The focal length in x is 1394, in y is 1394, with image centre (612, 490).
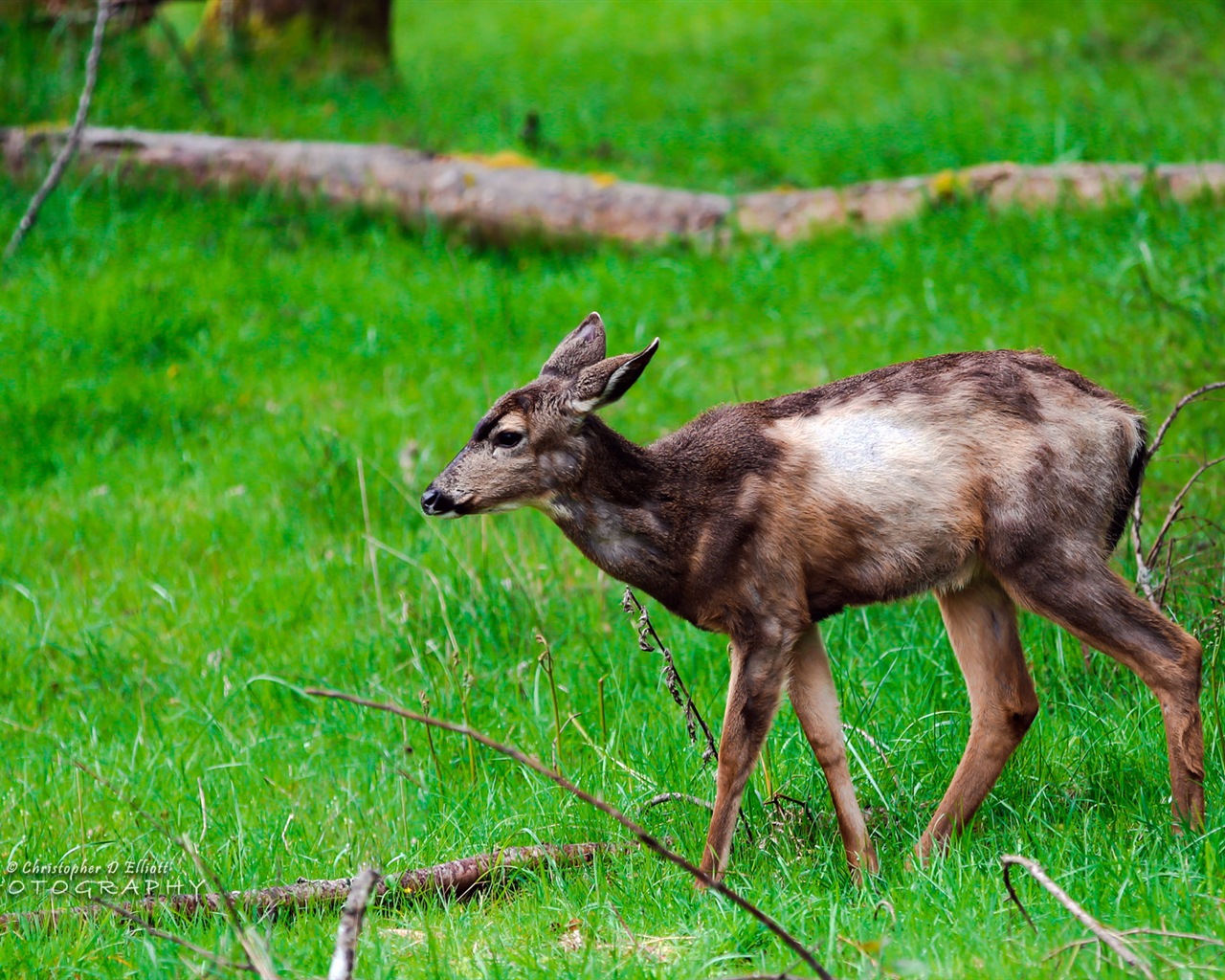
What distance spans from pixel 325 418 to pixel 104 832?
11.7 feet

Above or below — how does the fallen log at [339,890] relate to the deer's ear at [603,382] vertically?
below

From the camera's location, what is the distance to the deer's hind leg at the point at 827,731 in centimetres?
411

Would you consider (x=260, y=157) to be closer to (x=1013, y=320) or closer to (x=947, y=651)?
(x=1013, y=320)

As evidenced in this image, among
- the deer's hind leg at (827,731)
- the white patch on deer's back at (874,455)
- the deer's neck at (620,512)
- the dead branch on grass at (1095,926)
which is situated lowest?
the deer's hind leg at (827,731)

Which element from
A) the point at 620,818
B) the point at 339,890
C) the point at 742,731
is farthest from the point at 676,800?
the point at 620,818

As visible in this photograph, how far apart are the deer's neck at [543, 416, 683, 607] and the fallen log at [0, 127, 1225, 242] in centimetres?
579

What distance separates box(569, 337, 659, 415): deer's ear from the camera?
397cm

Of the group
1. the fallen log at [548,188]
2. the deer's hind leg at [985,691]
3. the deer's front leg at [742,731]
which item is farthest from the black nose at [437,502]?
the fallen log at [548,188]

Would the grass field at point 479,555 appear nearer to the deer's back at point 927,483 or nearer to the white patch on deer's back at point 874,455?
the deer's back at point 927,483

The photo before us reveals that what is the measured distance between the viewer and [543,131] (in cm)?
1259

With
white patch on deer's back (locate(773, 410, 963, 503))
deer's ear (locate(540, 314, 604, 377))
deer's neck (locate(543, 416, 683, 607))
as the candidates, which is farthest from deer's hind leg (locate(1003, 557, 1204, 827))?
deer's ear (locate(540, 314, 604, 377))

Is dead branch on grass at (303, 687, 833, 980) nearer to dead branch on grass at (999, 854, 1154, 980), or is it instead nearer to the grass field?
the grass field

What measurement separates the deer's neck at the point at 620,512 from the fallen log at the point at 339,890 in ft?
2.80

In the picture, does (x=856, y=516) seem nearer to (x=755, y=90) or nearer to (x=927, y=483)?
(x=927, y=483)
